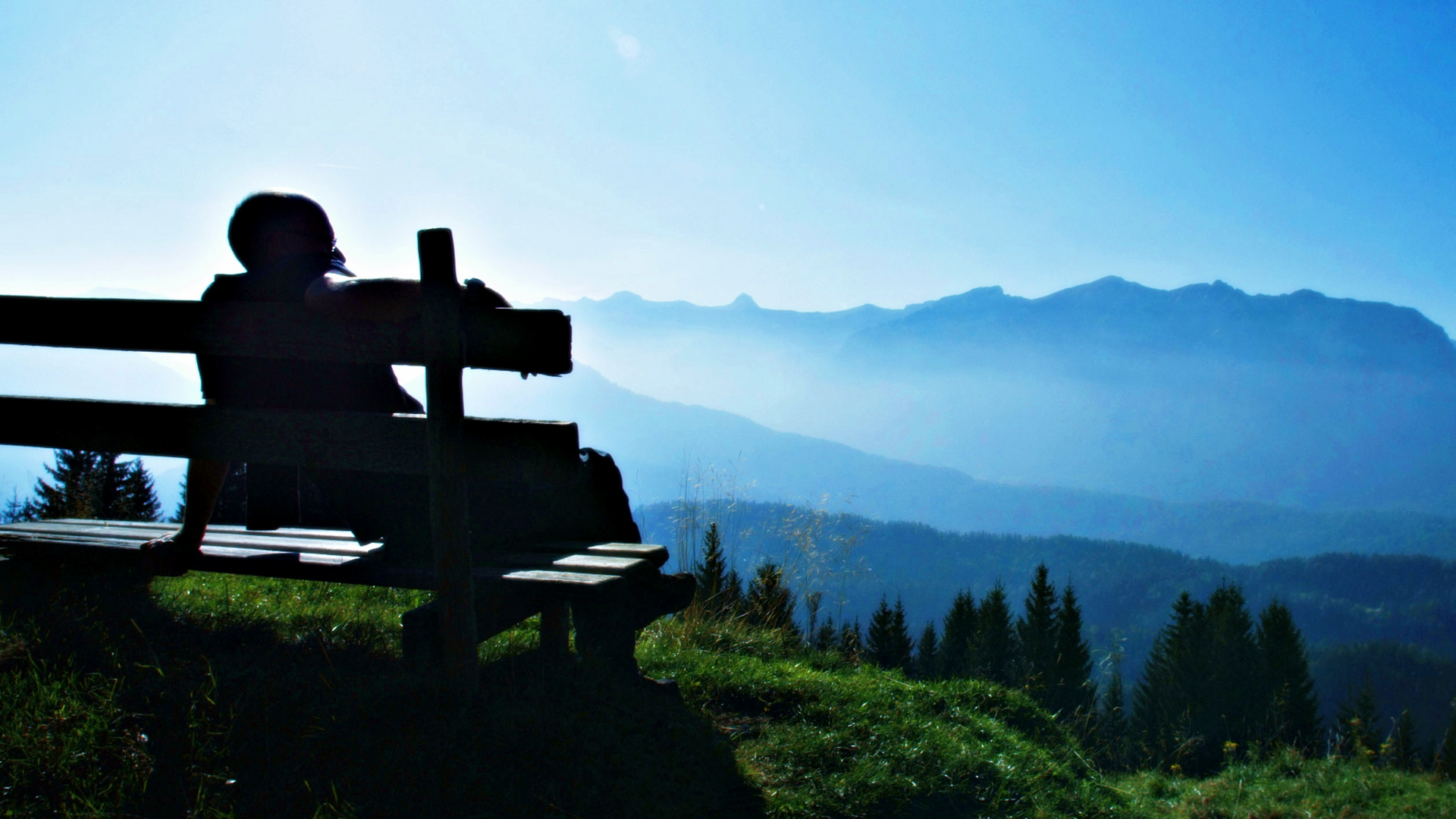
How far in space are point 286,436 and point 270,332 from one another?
13.2 inches

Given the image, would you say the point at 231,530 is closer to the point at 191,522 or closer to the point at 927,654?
the point at 191,522

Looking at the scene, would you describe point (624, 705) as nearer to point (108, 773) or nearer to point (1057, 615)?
point (108, 773)

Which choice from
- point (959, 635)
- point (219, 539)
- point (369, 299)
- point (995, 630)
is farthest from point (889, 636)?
point (369, 299)

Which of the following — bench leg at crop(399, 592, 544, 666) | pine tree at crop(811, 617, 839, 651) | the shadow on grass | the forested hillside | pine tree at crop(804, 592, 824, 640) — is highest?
bench leg at crop(399, 592, 544, 666)

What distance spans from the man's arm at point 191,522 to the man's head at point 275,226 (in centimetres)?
79

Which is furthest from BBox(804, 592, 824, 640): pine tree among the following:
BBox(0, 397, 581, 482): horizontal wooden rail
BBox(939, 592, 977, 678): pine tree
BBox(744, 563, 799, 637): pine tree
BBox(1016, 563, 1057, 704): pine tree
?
BBox(1016, 563, 1057, 704): pine tree

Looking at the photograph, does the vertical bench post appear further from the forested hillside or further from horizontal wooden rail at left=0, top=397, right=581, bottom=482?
the forested hillside

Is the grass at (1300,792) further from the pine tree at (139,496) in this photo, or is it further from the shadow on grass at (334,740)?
the pine tree at (139,496)

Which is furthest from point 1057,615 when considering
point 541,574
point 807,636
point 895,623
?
point 541,574

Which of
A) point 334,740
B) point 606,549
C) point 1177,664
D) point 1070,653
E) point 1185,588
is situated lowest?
point 1185,588

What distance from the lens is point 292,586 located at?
4812 millimetres

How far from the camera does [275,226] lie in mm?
2633

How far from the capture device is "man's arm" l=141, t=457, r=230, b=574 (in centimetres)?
288

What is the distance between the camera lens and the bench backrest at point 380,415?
86.9 inches
